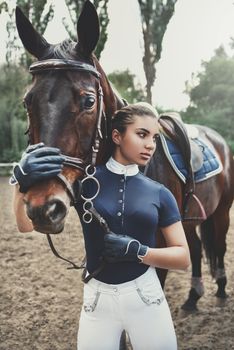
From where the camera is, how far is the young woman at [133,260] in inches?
61.4

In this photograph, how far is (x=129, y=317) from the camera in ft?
5.14

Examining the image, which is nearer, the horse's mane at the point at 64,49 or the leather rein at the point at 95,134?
the leather rein at the point at 95,134

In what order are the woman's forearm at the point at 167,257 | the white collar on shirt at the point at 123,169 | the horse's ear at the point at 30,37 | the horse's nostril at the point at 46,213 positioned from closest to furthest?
1. the horse's nostril at the point at 46,213
2. the woman's forearm at the point at 167,257
3. the white collar on shirt at the point at 123,169
4. the horse's ear at the point at 30,37

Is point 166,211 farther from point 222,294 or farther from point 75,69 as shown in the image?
point 222,294

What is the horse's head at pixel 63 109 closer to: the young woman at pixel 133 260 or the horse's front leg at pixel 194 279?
the young woman at pixel 133 260

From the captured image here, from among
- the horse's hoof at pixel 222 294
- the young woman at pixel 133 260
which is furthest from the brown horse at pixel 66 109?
the horse's hoof at pixel 222 294

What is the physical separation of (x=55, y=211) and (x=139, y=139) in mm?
417

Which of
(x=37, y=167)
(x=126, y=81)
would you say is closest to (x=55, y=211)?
(x=37, y=167)

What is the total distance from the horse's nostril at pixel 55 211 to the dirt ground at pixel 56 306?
205cm

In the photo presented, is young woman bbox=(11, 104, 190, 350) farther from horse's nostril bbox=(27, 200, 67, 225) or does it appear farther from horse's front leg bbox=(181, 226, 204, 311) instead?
horse's front leg bbox=(181, 226, 204, 311)

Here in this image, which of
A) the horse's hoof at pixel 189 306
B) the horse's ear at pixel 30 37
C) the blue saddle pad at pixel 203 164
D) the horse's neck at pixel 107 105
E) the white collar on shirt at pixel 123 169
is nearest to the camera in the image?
the white collar on shirt at pixel 123 169

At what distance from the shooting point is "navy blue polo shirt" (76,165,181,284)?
1.58 metres

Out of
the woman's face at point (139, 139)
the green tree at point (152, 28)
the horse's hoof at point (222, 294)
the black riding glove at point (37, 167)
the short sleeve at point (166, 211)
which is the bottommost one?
the horse's hoof at point (222, 294)

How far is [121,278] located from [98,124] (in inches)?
24.4
